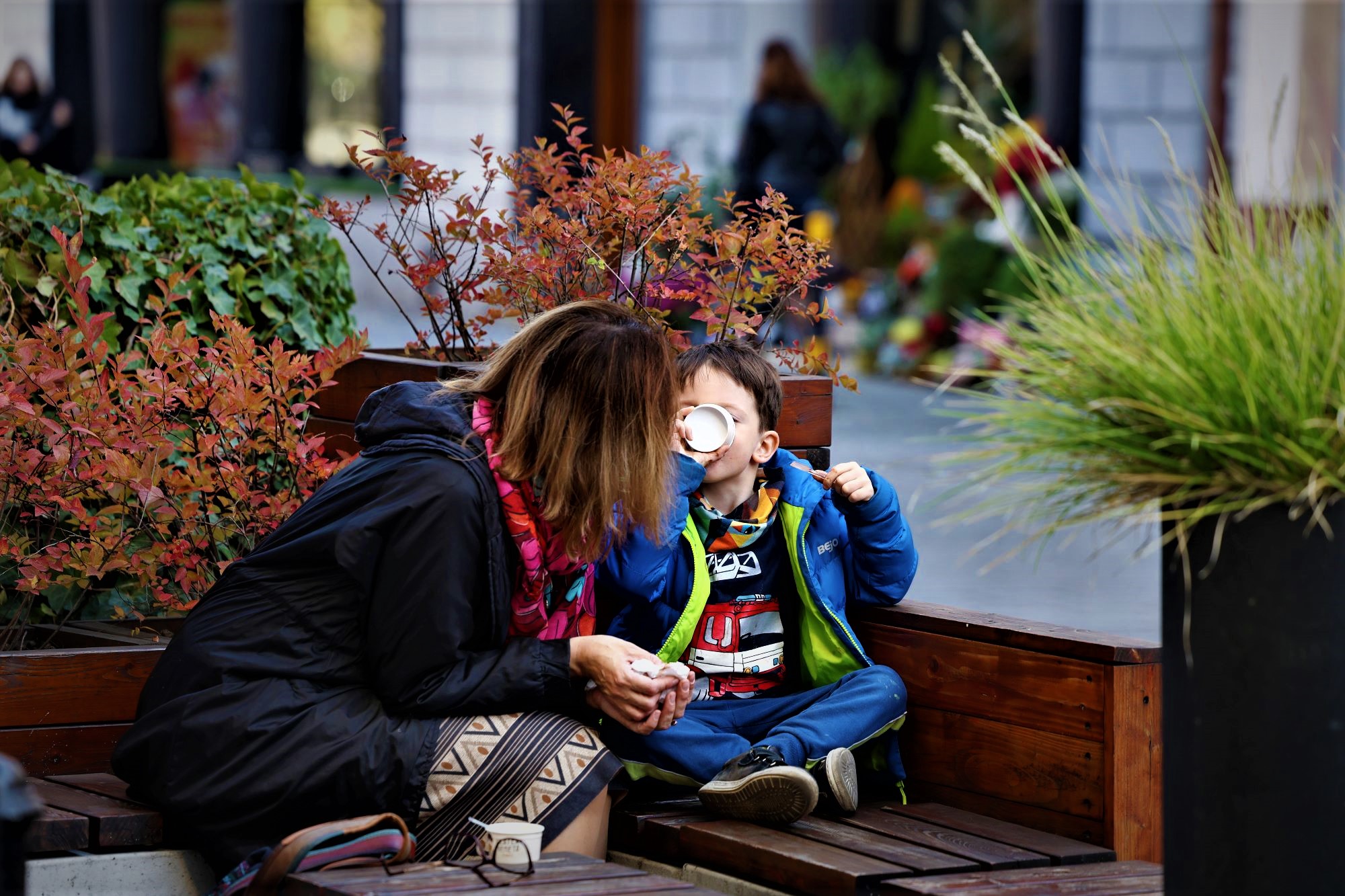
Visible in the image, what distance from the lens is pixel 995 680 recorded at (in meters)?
3.26

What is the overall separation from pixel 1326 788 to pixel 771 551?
141 centimetres

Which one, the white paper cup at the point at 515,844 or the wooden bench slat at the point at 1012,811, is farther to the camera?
the wooden bench slat at the point at 1012,811

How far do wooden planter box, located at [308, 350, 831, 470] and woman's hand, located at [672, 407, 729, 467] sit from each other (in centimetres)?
38

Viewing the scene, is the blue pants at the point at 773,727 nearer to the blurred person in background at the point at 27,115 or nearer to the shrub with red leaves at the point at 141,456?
the shrub with red leaves at the point at 141,456

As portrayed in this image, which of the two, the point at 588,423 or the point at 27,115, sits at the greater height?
the point at 27,115

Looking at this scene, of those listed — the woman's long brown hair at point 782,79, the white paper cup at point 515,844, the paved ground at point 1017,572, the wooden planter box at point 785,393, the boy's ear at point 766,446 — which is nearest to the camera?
the white paper cup at point 515,844

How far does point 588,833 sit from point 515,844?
254mm

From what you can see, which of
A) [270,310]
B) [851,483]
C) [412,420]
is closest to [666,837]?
[851,483]

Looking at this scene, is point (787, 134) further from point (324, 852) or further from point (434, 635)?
point (324, 852)

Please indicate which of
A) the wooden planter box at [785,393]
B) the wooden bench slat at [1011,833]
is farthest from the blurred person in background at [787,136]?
the wooden bench slat at [1011,833]

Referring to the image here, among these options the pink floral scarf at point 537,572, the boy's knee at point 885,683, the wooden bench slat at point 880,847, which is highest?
the pink floral scarf at point 537,572

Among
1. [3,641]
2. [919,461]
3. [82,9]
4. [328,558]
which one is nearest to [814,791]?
[328,558]

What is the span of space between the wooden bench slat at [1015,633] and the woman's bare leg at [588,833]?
0.74 metres

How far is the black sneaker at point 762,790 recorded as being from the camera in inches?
118
